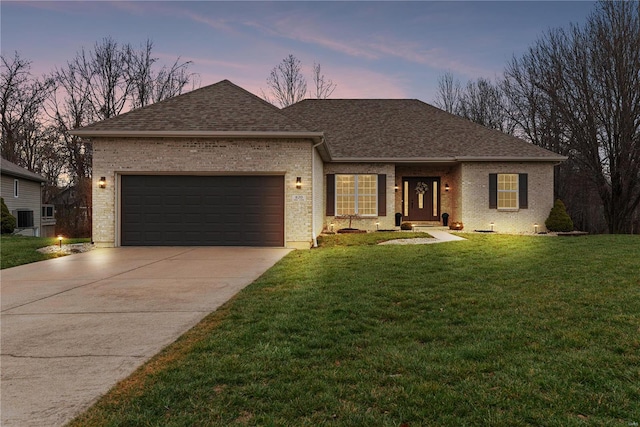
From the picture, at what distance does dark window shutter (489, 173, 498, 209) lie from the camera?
15.6 metres

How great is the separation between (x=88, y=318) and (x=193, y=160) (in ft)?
26.1

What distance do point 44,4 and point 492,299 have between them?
63.7 feet

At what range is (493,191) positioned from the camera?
15586mm

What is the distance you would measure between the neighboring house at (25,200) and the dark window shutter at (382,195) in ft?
73.8

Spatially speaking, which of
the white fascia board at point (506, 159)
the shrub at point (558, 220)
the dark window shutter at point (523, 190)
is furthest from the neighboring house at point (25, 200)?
the shrub at point (558, 220)

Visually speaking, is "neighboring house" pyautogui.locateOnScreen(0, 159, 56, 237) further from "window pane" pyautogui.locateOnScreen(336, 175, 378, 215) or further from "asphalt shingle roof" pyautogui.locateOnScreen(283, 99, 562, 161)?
"window pane" pyautogui.locateOnScreen(336, 175, 378, 215)

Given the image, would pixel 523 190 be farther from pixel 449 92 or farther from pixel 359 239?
pixel 449 92

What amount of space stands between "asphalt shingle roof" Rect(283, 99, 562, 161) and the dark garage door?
165 inches

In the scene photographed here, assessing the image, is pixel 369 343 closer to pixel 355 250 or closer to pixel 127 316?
pixel 127 316

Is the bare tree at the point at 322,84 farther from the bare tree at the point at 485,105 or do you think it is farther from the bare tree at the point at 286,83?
the bare tree at the point at 485,105

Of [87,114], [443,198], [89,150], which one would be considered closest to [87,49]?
[87,114]

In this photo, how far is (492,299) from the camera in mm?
4922

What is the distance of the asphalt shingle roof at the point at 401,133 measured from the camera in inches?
622

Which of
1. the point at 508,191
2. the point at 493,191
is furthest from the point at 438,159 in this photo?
the point at 508,191
